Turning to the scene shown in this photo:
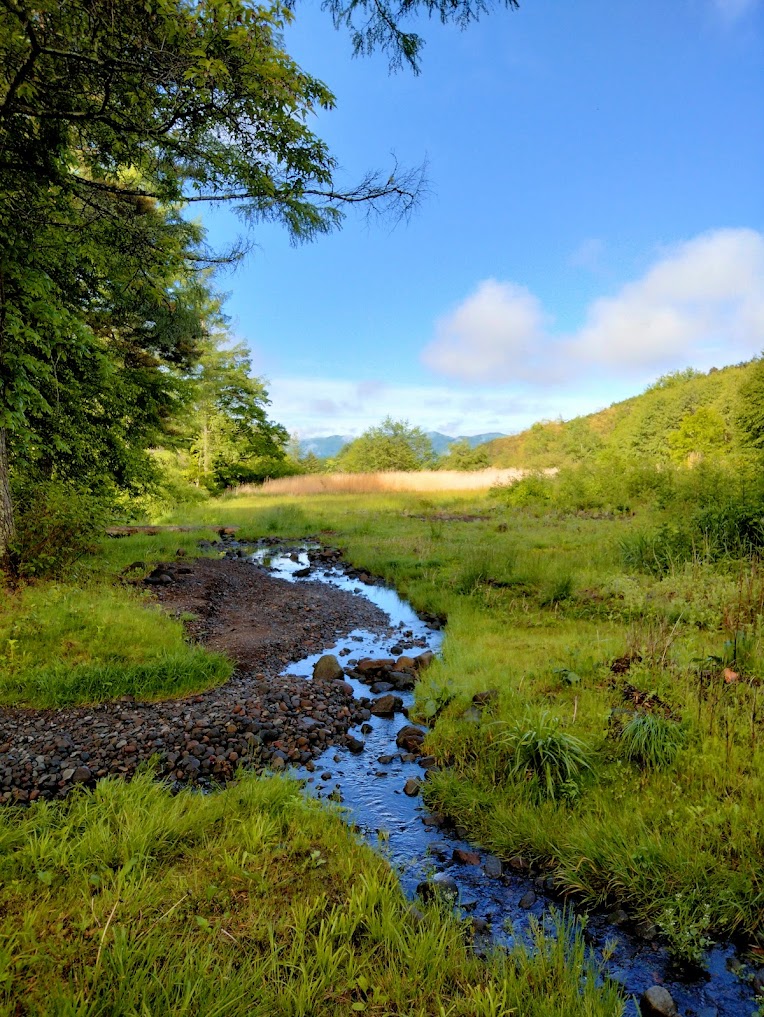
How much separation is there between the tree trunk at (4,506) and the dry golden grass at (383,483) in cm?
2061

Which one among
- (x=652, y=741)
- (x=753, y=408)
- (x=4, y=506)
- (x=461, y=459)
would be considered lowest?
(x=652, y=741)

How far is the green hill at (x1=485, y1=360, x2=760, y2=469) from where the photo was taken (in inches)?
1304

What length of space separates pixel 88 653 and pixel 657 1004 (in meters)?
5.51

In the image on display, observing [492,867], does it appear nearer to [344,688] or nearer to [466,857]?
[466,857]

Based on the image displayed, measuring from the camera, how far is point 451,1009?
6.51 feet

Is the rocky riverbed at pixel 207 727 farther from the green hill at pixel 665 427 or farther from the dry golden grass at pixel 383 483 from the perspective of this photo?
the dry golden grass at pixel 383 483

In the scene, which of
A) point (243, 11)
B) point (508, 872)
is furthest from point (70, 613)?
point (243, 11)

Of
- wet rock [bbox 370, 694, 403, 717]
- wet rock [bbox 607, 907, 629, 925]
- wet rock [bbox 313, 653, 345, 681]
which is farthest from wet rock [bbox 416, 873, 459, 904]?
wet rock [bbox 313, 653, 345, 681]

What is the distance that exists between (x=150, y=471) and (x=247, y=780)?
24.3ft

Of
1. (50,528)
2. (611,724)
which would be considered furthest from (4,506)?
(611,724)

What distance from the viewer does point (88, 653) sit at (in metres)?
5.45

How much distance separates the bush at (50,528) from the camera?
22.1 feet

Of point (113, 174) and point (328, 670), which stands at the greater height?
point (113, 174)

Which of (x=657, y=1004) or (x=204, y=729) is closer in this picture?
(x=657, y=1004)
